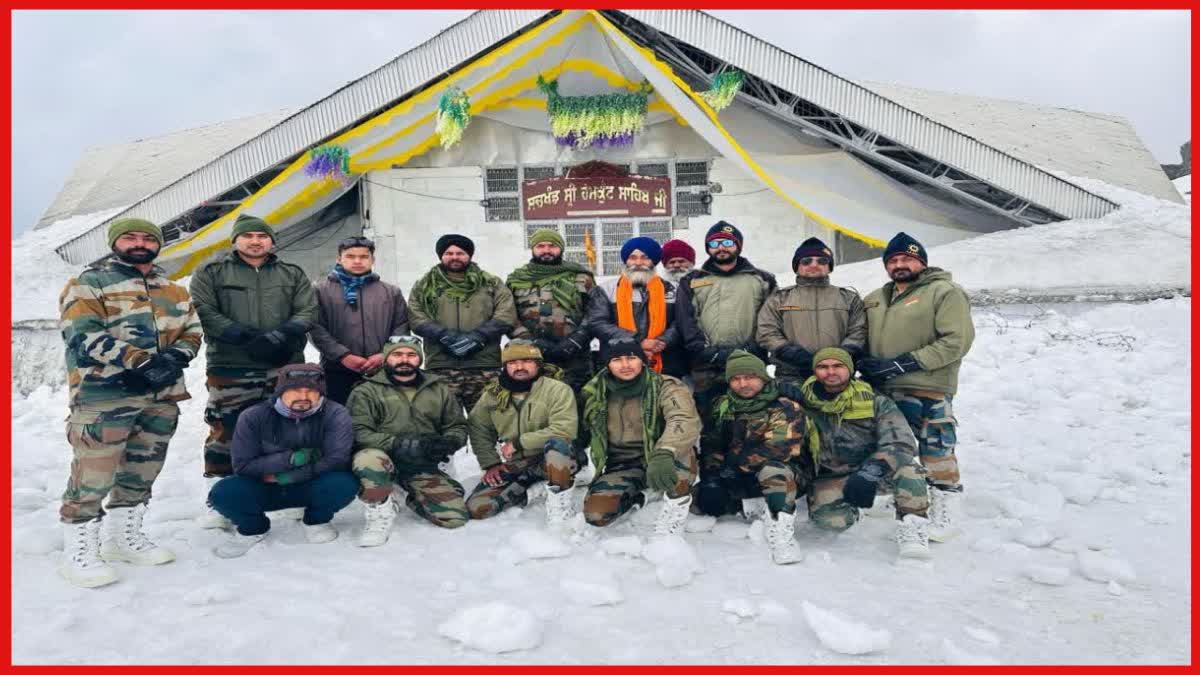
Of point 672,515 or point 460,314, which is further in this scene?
point 460,314

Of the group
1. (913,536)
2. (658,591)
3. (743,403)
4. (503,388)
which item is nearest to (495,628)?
(658,591)

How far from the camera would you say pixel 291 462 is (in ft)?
12.2

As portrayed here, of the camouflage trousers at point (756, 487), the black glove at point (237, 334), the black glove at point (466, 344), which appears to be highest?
the black glove at point (237, 334)

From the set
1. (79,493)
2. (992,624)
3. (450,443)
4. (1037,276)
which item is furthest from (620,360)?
(1037,276)

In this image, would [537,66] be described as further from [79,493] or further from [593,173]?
[79,493]

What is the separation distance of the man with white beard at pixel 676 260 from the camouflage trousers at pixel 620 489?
1334mm

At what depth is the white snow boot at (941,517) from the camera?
149 inches

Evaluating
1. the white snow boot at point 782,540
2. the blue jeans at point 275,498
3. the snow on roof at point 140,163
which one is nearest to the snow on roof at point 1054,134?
the white snow boot at point 782,540

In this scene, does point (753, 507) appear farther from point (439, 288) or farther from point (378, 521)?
point (439, 288)

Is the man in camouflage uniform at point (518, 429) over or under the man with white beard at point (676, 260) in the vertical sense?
under

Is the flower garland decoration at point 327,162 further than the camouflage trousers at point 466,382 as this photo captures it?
Yes

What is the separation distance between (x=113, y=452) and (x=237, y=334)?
0.83 meters

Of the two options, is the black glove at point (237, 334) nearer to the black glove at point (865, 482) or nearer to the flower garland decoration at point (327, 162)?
the black glove at point (865, 482)

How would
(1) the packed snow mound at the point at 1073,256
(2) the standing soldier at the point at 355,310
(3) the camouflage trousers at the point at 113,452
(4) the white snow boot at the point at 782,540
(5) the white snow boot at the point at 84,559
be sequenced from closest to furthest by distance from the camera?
(5) the white snow boot at the point at 84,559, (3) the camouflage trousers at the point at 113,452, (4) the white snow boot at the point at 782,540, (2) the standing soldier at the point at 355,310, (1) the packed snow mound at the point at 1073,256
